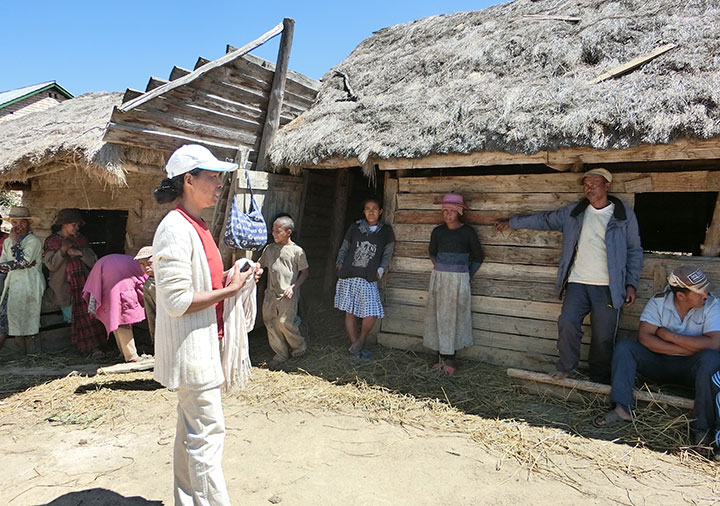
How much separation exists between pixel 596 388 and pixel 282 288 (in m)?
3.24

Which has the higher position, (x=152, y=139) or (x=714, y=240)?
(x=152, y=139)

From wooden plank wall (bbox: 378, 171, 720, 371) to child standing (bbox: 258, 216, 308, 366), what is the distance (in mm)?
1153

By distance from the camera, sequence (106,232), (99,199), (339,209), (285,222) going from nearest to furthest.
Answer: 1. (285,222)
2. (99,199)
3. (339,209)
4. (106,232)

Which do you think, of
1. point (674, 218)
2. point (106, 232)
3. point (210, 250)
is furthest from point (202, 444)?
point (674, 218)

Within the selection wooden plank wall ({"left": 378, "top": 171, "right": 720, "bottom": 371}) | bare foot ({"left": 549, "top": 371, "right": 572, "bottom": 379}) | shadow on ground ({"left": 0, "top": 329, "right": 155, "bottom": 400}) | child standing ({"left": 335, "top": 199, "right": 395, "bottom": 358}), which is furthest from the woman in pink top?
bare foot ({"left": 549, "top": 371, "right": 572, "bottom": 379})

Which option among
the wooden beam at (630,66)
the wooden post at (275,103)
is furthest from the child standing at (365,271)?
the wooden beam at (630,66)

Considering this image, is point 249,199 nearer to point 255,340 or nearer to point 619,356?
point 255,340

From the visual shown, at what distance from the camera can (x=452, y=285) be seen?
192 inches

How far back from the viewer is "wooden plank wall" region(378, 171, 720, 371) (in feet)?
14.2

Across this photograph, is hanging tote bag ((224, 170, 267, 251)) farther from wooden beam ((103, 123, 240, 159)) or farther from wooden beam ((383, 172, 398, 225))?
wooden beam ((383, 172, 398, 225))

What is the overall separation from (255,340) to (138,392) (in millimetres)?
1826

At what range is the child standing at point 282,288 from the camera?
17.3 ft

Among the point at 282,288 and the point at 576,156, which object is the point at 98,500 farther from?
the point at 576,156

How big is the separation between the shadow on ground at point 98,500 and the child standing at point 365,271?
288cm
